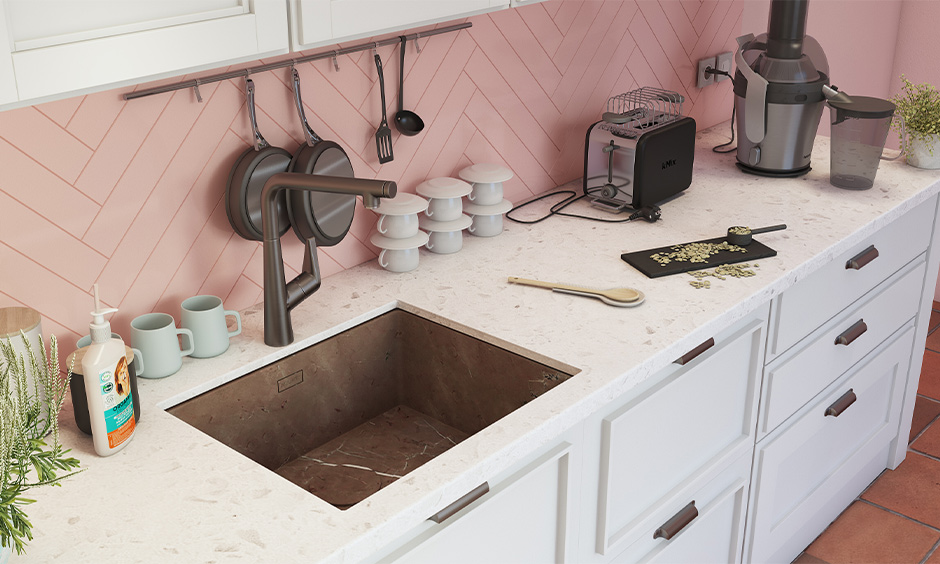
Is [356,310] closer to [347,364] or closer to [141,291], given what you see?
[347,364]

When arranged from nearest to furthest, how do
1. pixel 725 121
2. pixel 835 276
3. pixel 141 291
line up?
pixel 141 291
pixel 835 276
pixel 725 121

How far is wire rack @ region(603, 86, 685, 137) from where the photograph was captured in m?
2.31

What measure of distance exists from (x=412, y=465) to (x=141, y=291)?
23.7 inches

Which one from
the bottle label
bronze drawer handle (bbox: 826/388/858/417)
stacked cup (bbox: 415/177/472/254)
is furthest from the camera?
bronze drawer handle (bbox: 826/388/858/417)

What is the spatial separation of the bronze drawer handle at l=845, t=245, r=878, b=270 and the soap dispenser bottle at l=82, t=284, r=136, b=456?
170 centimetres

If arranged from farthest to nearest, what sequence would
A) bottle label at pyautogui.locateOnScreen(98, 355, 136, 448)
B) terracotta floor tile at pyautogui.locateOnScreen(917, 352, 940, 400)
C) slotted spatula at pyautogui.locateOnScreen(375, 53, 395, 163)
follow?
terracotta floor tile at pyautogui.locateOnScreen(917, 352, 940, 400) → slotted spatula at pyautogui.locateOnScreen(375, 53, 395, 163) → bottle label at pyautogui.locateOnScreen(98, 355, 136, 448)

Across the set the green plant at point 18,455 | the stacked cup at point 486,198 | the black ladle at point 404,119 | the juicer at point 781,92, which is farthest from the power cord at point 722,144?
the green plant at point 18,455

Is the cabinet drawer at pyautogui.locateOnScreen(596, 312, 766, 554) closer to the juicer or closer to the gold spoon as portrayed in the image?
the gold spoon

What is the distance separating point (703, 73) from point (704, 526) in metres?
1.48

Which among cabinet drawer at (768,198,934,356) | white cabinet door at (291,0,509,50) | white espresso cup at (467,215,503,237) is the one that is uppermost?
white cabinet door at (291,0,509,50)

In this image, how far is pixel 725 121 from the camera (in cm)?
310

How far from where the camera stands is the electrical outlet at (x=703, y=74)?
2863 mm

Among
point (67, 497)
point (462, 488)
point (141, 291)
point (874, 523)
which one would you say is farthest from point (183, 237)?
point (874, 523)

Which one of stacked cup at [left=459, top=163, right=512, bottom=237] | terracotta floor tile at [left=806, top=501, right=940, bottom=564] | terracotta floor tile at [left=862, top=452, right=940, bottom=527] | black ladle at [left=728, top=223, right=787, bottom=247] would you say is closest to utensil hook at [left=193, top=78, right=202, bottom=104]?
stacked cup at [left=459, top=163, right=512, bottom=237]
